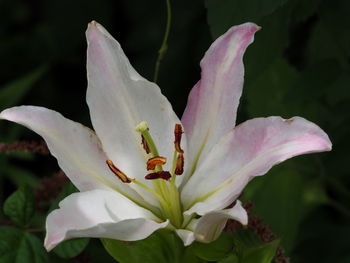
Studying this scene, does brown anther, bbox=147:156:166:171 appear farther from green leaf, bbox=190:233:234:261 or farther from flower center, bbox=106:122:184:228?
green leaf, bbox=190:233:234:261

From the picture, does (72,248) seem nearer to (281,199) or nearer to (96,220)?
(96,220)

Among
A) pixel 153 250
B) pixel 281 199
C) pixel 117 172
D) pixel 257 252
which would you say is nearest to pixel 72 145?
pixel 117 172

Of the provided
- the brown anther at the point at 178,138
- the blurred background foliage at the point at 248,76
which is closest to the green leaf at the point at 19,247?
the blurred background foliage at the point at 248,76

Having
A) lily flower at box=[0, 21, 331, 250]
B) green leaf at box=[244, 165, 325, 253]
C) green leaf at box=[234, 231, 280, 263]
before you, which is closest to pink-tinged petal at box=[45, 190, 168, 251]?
lily flower at box=[0, 21, 331, 250]

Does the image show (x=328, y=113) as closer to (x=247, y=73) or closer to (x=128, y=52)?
(x=247, y=73)

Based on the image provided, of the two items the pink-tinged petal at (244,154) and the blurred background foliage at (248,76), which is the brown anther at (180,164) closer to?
the pink-tinged petal at (244,154)

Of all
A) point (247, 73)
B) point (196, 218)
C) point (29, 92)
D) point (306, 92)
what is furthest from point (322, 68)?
point (29, 92)
